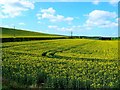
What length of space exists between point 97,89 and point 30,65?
4.19m

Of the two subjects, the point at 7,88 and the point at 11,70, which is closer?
the point at 7,88

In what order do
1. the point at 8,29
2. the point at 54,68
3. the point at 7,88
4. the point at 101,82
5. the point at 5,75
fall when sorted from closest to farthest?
1. the point at 7,88
2. the point at 101,82
3. the point at 5,75
4. the point at 54,68
5. the point at 8,29

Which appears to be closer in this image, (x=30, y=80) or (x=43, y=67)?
(x=30, y=80)

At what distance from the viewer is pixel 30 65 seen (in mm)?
13891

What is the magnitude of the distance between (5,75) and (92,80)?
3.26 m

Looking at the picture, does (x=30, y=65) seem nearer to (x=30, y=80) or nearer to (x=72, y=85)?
(x=30, y=80)

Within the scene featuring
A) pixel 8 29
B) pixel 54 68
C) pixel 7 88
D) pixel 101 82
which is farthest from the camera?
pixel 8 29

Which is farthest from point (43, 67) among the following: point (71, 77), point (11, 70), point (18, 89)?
point (18, 89)

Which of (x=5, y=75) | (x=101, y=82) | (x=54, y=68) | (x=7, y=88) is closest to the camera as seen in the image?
(x=7, y=88)

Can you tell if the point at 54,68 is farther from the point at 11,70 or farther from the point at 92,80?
the point at 92,80

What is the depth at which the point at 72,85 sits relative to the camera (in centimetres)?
1090

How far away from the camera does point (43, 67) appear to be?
534 inches

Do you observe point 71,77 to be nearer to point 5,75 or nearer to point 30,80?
point 30,80

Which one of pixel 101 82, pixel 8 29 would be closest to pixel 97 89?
pixel 101 82
